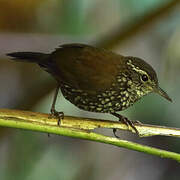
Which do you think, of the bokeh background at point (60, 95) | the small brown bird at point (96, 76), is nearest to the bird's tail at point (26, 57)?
the small brown bird at point (96, 76)

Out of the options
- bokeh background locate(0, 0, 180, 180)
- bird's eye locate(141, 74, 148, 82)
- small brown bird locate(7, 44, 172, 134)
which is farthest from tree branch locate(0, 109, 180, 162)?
bokeh background locate(0, 0, 180, 180)

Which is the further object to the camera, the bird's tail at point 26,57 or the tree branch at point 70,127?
the bird's tail at point 26,57

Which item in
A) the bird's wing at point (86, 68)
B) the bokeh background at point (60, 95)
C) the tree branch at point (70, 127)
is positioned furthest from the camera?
the bokeh background at point (60, 95)

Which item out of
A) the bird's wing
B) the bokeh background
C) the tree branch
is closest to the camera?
the tree branch

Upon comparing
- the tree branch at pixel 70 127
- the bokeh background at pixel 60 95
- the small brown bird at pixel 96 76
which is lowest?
the bokeh background at pixel 60 95

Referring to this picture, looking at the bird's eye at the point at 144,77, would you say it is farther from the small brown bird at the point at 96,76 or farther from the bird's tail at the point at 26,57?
the bird's tail at the point at 26,57

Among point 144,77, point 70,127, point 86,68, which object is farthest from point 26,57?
point 70,127

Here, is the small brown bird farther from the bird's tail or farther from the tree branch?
the tree branch

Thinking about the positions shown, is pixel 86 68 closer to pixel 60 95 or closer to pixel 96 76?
pixel 96 76

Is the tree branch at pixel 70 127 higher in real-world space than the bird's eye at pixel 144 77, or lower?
higher
